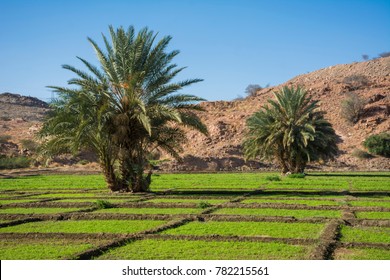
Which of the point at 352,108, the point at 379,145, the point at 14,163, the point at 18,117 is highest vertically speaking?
the point at 18,117

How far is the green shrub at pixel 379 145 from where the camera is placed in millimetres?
56062

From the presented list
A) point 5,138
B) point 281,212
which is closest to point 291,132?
point 281,212

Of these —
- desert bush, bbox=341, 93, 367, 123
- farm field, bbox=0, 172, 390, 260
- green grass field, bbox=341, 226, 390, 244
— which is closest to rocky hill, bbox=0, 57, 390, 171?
desert bush, bbox=341, 93, 367, 123

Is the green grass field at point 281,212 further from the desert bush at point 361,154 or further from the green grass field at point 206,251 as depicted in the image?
the desert bush at point 361,154

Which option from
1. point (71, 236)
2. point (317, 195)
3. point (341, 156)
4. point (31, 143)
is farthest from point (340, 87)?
point (71, 236)

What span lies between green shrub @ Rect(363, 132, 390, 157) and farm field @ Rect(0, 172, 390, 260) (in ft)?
122

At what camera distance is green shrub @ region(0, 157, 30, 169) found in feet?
167

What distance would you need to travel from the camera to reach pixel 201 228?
1252 cm

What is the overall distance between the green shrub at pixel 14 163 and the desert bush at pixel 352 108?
39.2 m

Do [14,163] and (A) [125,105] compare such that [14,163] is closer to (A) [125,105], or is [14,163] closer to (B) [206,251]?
(A) [125,105]

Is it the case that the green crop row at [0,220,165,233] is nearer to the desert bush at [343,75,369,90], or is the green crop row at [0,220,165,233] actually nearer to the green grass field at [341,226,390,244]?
the green grass field at [341,226,390,244]

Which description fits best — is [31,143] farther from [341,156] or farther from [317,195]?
[317,195]

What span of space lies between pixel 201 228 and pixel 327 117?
199 feet

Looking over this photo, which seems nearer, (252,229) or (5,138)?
(252,229)
